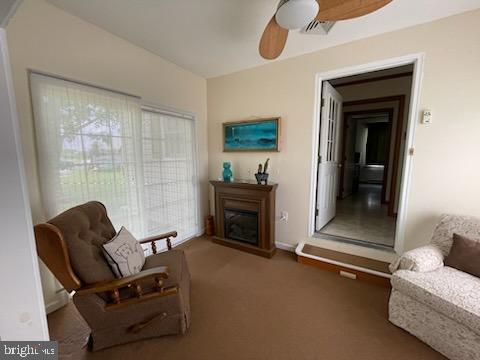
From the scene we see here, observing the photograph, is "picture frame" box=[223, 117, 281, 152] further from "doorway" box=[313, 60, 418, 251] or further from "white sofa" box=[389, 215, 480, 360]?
"white sofa" box=[389, 215, 480, 360]

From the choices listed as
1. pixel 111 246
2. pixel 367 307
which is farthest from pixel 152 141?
pixel 367 307

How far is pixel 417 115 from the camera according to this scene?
1.95 meters

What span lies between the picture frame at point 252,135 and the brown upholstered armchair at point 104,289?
192cm

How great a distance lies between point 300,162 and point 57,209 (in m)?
2.53

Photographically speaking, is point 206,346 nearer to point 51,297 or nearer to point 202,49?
point 51,297

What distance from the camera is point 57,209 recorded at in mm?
1719

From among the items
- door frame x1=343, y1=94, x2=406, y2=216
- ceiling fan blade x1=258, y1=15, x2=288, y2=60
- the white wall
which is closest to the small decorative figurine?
ceiling fan blade x1=258, y1=15, x2=288, y2=60

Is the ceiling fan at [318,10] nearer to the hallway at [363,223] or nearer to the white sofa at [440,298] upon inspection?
the white sofa at [440,298]

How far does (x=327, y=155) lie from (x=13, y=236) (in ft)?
10.1

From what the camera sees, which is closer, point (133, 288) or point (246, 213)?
point (133, 288)

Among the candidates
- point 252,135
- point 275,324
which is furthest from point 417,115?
point 275,324

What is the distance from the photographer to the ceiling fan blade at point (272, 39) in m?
1.51

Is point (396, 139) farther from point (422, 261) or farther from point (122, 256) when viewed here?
point (122, 256)

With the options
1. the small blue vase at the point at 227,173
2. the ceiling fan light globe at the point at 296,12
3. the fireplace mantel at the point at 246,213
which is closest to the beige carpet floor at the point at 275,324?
the fireplace mantel at the point at 246,213
